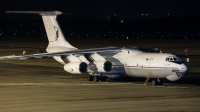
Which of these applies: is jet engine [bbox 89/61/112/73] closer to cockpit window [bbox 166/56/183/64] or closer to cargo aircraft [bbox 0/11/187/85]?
cargo aircraft [bbox 0/11/187/85]

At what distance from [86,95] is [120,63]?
6.95 m

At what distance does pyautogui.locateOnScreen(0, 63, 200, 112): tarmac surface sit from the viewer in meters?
22.4

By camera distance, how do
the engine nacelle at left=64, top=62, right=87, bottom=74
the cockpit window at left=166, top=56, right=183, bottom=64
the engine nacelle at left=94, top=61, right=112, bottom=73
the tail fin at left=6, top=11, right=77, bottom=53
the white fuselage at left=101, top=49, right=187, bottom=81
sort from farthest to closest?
1. the tail fin at left=6, top=11, right=77, bottom=53
2. the engine nacelle at left=64, top=62, right=87, bottom=74
3. the engine nacelle at left=94, top=61, right=112, bottom=73
4. the cockpit window at left=166, top=56, right=183, bottom=64
5. the white fuselage at left=101, top=49, right=187, bottom=81

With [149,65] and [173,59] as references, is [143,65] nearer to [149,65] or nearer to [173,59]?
[149,65]

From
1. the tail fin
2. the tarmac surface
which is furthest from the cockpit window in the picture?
the tail fin

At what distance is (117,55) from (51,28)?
6.45m

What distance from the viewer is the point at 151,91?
1126 inches

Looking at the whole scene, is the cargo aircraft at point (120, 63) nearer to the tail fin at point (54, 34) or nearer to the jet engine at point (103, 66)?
the jet engine at point (103, 66)

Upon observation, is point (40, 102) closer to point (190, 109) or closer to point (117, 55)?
point (190, 109)

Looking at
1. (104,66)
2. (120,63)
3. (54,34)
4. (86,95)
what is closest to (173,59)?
(120,63)

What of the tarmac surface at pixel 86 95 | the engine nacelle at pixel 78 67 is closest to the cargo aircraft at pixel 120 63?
the engine nacelle at pixel 78 67

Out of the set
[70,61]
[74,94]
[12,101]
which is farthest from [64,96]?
[70,61]

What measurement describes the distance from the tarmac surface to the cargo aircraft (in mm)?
701

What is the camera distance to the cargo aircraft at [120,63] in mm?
31219
